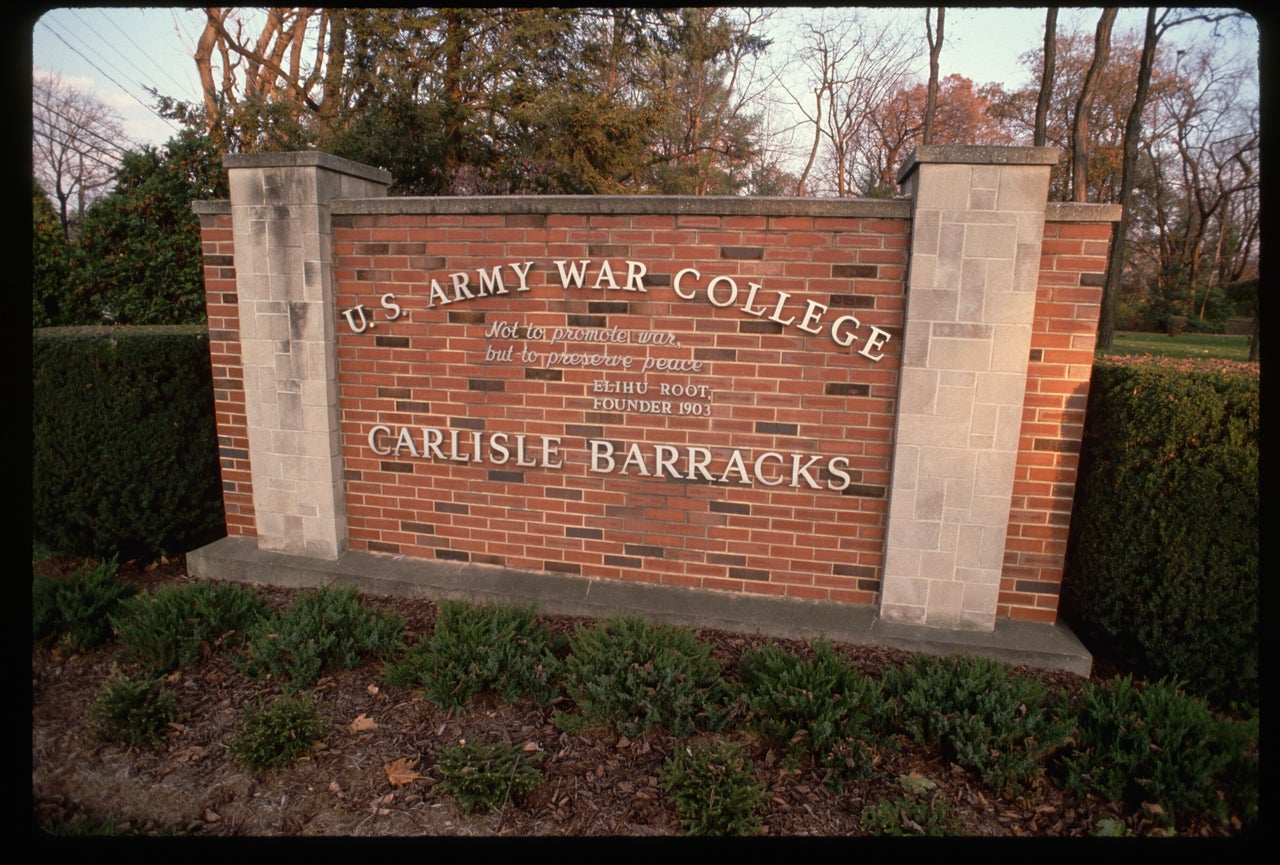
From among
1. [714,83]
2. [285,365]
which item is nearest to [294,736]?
[285,365]

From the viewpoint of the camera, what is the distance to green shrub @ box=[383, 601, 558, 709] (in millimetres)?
3289

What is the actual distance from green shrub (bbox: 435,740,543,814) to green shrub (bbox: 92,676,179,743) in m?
1.27

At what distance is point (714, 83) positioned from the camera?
74.5 feet

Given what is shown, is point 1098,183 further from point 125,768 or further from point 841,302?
point 125,768

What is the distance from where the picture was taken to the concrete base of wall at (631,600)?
12.4 feet

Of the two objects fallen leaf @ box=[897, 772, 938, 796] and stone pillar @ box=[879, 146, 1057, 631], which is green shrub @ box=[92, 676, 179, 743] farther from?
stone pillar @ box=[879, 146, 1057, 631]

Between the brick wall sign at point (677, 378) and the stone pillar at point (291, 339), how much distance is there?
0.05 ft

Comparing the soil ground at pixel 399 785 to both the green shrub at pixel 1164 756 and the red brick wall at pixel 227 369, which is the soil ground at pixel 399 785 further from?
the red brick wall at pixel 227 369

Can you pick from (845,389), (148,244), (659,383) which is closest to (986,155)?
(845,389)

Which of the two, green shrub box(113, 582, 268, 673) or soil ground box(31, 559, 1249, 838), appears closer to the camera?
soil ground box(31, 559, 1249, 838)

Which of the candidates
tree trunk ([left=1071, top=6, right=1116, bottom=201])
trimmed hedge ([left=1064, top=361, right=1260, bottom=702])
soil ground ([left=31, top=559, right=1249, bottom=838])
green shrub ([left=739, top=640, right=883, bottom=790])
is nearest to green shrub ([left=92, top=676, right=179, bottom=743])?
soil ground ([left=31, top=559, right=1249, bottom=838])

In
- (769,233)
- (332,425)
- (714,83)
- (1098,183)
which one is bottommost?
(332,425)

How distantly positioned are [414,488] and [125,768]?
6.66 ft

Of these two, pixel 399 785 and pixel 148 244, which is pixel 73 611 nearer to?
pixel 399 785
